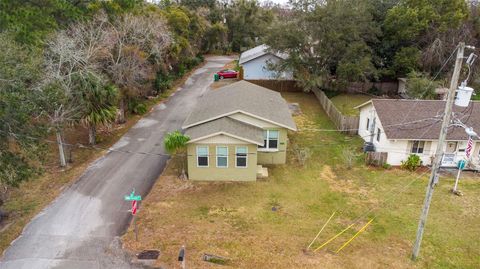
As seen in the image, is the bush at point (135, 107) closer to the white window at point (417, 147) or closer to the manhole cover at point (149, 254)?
Answer: the manhole cover at point (149, 254)

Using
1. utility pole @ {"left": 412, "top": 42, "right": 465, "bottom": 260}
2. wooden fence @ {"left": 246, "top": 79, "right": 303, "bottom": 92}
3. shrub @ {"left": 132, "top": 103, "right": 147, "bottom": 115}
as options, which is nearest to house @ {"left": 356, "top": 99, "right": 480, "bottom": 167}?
utility pole @ {"left": 412, "top": 42, "right": 465, "bottom": 260}

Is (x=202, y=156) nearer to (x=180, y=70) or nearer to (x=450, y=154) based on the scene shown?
(x=450, y=154)

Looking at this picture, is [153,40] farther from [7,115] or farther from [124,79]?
[7,115]

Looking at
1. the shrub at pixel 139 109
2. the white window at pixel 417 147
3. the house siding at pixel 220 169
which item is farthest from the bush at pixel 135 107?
the white window at pixel 417 147

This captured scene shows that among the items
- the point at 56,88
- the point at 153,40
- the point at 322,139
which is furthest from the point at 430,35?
the point at 56,88

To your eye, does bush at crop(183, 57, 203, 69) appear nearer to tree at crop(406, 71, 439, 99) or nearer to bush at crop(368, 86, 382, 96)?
bush at crop(368, 86, 382, 96)
